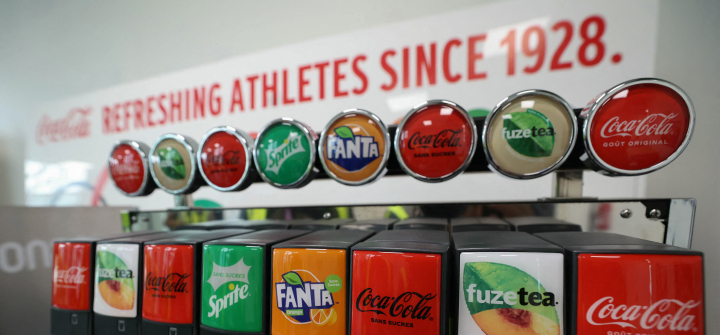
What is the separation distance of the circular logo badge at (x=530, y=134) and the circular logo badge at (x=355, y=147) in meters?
0.19

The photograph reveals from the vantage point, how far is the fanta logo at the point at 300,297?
1.44ft

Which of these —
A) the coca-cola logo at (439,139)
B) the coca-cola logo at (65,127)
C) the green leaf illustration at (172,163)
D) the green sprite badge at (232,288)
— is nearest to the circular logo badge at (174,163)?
the green leaf illustration at (172,163)

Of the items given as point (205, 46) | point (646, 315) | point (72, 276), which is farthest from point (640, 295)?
point (205, 46)

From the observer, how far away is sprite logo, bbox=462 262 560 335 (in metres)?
0.37

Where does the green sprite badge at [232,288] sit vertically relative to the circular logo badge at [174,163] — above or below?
below

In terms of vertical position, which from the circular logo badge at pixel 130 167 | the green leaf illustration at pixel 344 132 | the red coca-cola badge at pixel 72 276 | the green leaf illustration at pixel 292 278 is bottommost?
the red coca-cola badge at pixel 72 276

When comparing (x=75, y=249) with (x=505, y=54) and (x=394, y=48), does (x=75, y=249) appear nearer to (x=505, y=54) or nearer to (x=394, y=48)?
→ (x=394, y=48)

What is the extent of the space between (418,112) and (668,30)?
1.02m

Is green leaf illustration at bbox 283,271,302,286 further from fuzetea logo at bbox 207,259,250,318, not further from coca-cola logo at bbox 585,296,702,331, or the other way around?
coca-cola logo at bbox 585,296,702,331

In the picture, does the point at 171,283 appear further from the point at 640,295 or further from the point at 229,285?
the point at 640,295

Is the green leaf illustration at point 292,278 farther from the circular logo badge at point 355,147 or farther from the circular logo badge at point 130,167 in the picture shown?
the circular logo badge at point 130,167

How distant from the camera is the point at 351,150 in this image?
60cm

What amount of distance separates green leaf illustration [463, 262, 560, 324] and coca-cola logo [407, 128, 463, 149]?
231 millimetres

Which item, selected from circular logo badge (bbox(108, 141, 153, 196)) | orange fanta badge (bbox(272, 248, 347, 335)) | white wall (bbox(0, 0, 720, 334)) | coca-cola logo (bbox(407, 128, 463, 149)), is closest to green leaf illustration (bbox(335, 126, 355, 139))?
coca-cola logo (bbox(407, 128, 463, 149))
